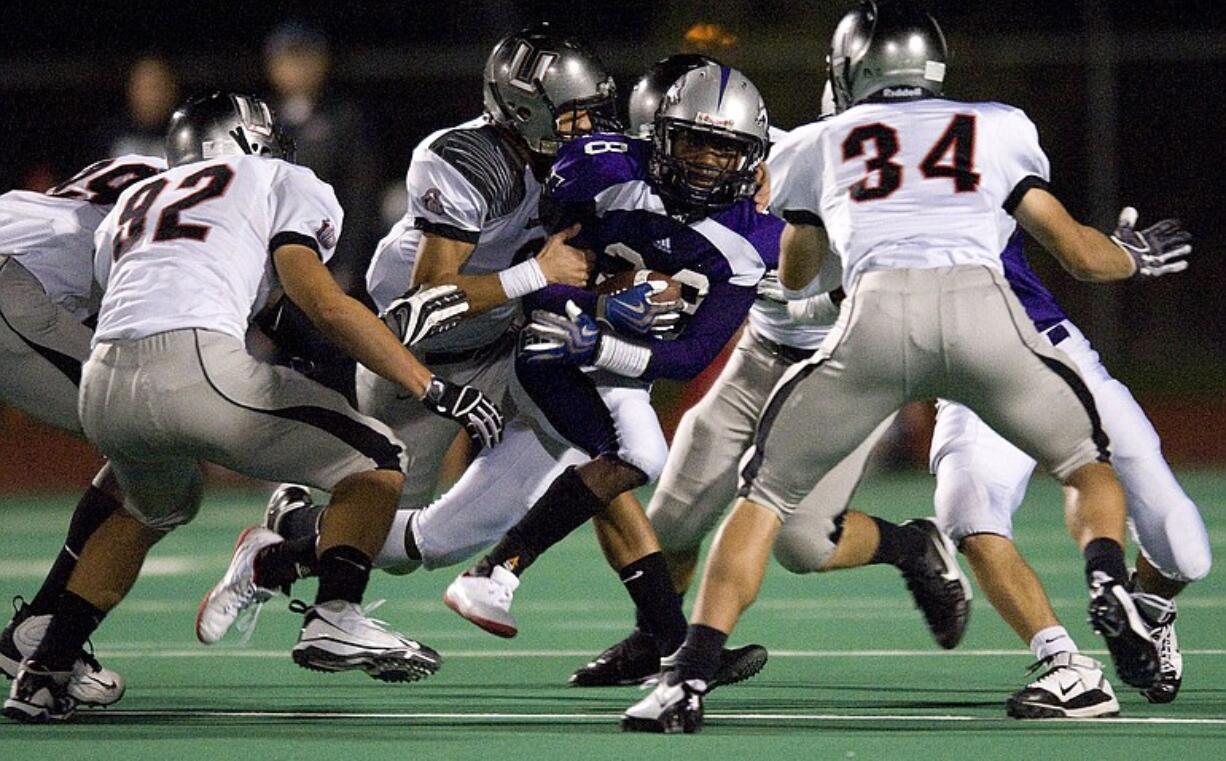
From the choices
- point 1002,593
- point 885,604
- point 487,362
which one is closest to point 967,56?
point 885,604

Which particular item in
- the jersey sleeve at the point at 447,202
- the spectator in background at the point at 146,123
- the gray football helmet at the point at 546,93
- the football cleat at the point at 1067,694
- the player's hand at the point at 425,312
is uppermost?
the gray football helmet at the point at 546,93

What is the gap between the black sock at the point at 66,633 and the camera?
5477 mm

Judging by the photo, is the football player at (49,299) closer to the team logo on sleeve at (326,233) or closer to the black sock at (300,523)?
the black sock at (300,523)

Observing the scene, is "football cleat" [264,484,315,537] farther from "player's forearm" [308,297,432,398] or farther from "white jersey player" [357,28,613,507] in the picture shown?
"player's forearm" [308,297,432,398]

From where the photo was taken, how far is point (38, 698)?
544 cm

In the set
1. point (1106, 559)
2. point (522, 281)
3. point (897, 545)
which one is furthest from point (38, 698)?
point (1106, 559)

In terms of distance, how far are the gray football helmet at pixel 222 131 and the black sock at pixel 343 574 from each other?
3.41 ft

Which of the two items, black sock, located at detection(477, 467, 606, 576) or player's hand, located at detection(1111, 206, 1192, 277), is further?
black sock, located at detection(477, 467, 606, 576)

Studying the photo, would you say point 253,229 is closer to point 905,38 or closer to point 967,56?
point 905,38

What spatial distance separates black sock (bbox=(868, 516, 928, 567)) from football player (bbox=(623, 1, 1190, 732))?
102cm

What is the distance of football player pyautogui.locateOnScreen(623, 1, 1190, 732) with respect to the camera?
201 inches

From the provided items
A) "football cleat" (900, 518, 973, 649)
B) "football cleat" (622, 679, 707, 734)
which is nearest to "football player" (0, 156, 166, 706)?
"football cleat" (622, 679, 707, 734)

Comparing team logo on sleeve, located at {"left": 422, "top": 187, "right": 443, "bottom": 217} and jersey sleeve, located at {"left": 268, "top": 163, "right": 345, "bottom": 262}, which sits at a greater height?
jersey sleeve, located at {"left": 268, "top": 163, "right": 345, "bottom": 262}

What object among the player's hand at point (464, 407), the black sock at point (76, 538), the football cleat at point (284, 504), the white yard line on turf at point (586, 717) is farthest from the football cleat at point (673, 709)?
the football cleat at point (284, 504)
